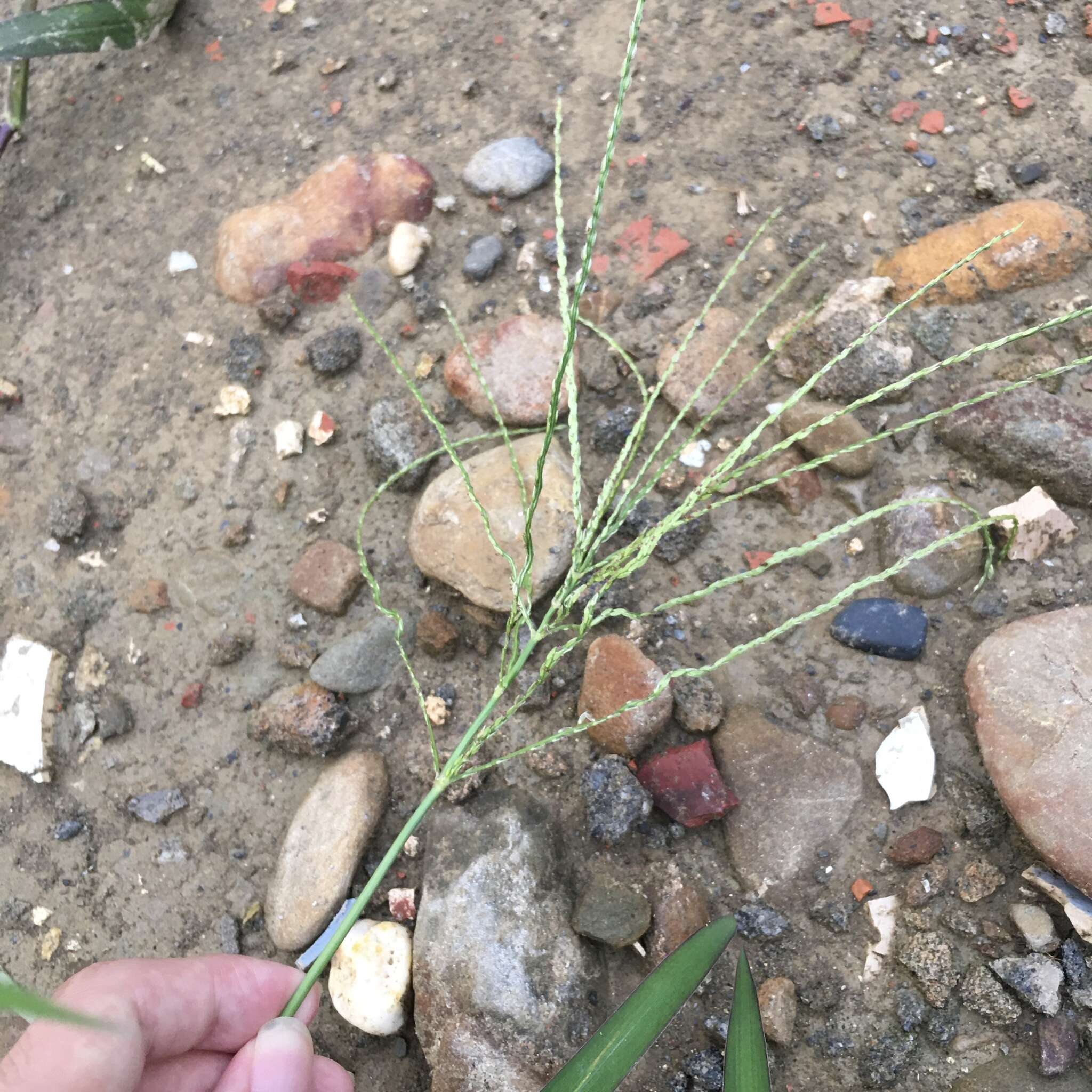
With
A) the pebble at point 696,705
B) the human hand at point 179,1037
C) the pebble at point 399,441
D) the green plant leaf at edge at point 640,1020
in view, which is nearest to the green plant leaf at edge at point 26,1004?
the human hand at point 179,1037

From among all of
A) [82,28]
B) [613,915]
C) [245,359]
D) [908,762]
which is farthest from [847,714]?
[82,28]

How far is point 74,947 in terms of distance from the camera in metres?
1.36

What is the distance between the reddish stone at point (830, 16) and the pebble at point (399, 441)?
3.41 ft

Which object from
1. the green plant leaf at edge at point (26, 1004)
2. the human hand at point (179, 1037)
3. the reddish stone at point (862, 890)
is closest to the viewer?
the green plant leaf at edge at point (26, 1004)

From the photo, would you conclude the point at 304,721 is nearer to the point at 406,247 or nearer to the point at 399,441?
→ the point at 399,441

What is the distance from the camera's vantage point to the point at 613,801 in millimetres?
1248

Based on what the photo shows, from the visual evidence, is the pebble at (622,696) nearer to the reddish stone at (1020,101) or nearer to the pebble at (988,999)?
the pebble at (988,999)

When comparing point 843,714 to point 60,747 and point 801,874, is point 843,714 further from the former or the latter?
point 60,747

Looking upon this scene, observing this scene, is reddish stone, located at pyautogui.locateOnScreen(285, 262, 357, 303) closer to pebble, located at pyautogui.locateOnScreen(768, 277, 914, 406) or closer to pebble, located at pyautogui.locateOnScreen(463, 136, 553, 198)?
pebble, located at pyautogui.locateOnScreen(463, 136, 553, 198)

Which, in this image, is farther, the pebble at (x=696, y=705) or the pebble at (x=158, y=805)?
the pebble at (x=158, y=805)

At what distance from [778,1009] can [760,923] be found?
0.10m

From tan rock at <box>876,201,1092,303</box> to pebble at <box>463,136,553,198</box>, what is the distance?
67 cm

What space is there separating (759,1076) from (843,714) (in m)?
0.51

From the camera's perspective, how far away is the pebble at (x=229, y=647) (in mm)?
1431
